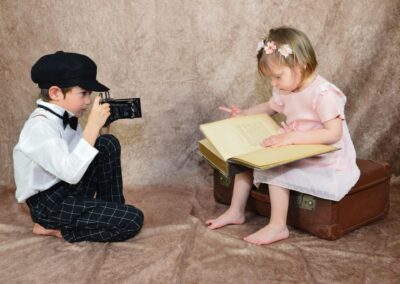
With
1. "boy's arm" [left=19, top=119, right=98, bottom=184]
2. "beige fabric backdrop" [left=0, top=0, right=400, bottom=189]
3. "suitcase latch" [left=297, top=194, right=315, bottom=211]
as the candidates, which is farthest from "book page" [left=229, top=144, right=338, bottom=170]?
"beige fabric backdrop" [left=0, top=0, right=400, bottom=189]

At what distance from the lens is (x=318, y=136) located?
138 cm

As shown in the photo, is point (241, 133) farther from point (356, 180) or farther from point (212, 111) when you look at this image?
point (212, 111)

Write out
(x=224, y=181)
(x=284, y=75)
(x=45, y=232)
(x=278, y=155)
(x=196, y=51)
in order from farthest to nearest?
(x=196, y=51) < (x=224, y=181) < (x=45, y=232) < (x=284, y=75) < (x=278, y=155)

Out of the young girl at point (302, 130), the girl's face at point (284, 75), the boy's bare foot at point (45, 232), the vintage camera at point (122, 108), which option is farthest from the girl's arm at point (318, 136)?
the boy's bare foot at point (45, 232)

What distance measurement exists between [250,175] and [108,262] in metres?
0.51

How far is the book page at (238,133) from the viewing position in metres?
1.39

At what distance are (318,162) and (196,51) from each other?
701 millimetres

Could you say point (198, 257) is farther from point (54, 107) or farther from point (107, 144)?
point (54, 107)

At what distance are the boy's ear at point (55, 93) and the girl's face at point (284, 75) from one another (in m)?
0.57

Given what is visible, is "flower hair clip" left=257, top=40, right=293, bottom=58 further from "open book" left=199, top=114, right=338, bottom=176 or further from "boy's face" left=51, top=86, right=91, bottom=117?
"boy's face" left=51, top=86, right=91, bottom=117

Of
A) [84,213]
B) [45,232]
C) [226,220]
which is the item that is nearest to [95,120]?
[84,213]

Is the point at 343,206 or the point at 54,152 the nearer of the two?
the point at 54,152

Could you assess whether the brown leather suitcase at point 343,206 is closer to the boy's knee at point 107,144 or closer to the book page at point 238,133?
the book page at point 238,133

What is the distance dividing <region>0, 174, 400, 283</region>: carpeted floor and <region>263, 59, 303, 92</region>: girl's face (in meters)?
0.43
